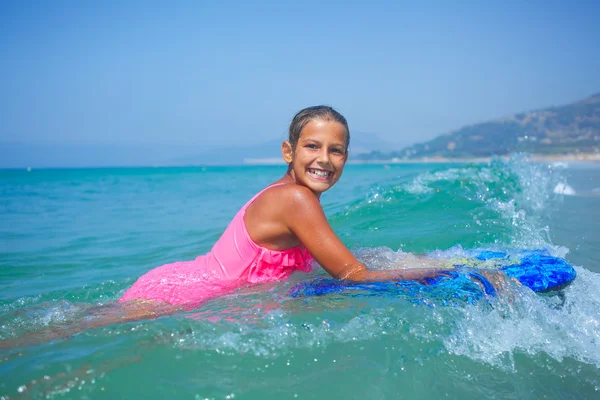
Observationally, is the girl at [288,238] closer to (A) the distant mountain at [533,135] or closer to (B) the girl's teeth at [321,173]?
(B) the girl's teeth at [321,173]

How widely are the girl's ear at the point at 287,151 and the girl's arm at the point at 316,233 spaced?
43cm

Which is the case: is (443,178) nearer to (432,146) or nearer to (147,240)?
(147,240)

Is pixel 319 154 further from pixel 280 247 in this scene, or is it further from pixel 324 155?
pixel 280 247

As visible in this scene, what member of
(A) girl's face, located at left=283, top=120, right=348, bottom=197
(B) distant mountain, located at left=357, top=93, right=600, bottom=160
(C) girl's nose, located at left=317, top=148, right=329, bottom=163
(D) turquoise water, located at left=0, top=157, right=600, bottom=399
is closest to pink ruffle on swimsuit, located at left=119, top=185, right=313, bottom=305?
(D) turquoise water, located at left=0, top=157, right=600, bottom=399

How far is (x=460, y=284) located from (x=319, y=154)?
1130 millimetres

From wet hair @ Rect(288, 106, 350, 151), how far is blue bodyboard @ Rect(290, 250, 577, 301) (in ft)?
3.03

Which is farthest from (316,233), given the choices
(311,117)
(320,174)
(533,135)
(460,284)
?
(533,135)

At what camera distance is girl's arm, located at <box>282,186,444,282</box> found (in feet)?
8.28

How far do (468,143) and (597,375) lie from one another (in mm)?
105940

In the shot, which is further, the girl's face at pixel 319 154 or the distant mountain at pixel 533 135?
the distant mountain at pixel 533 135

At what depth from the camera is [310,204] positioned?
2.53m

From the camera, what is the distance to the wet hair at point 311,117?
9.12 feet

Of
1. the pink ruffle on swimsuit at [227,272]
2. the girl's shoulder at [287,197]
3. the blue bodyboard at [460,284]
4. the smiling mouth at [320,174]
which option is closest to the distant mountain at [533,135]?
the blue bodyboard at [460,284]

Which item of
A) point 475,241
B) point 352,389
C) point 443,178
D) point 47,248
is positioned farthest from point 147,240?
point 443,178
